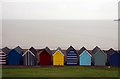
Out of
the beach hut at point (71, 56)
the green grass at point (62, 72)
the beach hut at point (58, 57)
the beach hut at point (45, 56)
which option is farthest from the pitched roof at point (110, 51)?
the beach hut at point (45, 56)

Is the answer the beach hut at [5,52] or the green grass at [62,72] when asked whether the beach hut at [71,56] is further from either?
the beach hut at [5,52]

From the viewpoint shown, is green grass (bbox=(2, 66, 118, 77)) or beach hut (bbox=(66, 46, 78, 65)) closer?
green grass (bbox=(2, 66, 118, 77))

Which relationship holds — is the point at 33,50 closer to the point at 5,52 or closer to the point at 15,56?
the point at 15,56

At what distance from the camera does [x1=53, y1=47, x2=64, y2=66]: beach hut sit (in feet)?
12.1

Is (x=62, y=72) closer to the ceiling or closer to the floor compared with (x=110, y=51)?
closer to the floor

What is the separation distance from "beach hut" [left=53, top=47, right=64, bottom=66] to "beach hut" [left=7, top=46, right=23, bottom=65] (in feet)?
1.50

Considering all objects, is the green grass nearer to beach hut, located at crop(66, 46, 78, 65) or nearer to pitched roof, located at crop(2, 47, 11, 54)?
beach hut, located at crop(66, 46, 78, 65)

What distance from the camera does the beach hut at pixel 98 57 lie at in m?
3.64

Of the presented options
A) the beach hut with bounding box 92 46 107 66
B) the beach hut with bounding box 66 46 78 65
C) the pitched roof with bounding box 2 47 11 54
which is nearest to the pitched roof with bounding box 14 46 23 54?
the pitched roof with bounding box 2 47 11 54

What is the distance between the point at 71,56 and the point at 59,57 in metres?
0.16

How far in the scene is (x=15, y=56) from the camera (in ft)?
12.1

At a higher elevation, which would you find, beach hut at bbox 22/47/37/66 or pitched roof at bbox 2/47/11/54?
pitched roof at bbox 2/47/11/54

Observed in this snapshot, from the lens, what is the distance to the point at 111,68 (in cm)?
363

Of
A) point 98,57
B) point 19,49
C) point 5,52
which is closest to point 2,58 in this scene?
point 5,52
